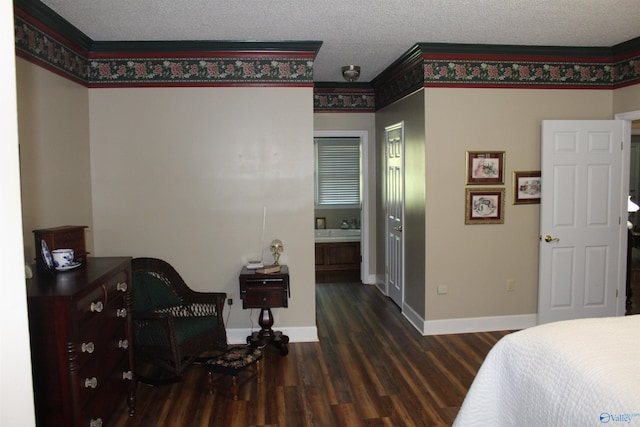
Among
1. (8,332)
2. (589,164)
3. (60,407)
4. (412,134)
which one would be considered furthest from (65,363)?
(589,164)

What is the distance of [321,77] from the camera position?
597cm

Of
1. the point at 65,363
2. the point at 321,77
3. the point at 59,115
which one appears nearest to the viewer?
the point at 65,363

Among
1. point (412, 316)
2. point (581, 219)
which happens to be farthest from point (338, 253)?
point (581, 219)

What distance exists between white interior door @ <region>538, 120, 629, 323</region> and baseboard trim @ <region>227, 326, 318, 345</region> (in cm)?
222

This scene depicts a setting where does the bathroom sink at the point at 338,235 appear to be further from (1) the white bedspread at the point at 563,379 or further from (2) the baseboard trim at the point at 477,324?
(1) the white bedspread at the point at 563,379

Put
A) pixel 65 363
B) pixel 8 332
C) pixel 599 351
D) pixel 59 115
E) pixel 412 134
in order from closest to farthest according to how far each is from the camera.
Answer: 1. pixel 8 332
2. pixel 599 351
3. pixel 65 363
4. pixel 59 115
5. pixel 412 134

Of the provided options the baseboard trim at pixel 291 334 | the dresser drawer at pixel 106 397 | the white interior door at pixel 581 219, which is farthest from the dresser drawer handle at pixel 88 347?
the white interior door at pixel 581 219

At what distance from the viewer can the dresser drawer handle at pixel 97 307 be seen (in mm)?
2533

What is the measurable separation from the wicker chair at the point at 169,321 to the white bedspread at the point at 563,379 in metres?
2.04

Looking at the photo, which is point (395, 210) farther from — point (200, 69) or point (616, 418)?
point (616, 418)

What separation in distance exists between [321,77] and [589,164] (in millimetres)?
3152

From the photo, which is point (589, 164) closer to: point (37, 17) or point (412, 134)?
point (412, 134)

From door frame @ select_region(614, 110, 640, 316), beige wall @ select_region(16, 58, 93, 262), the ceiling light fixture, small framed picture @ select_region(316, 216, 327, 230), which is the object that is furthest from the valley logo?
small framed picture @ select_region(316, 216, 327, 230)

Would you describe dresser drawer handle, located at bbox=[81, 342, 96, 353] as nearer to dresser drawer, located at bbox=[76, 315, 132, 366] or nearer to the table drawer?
dresser drawer, located at bbox=[76, 315, 132, 366]
